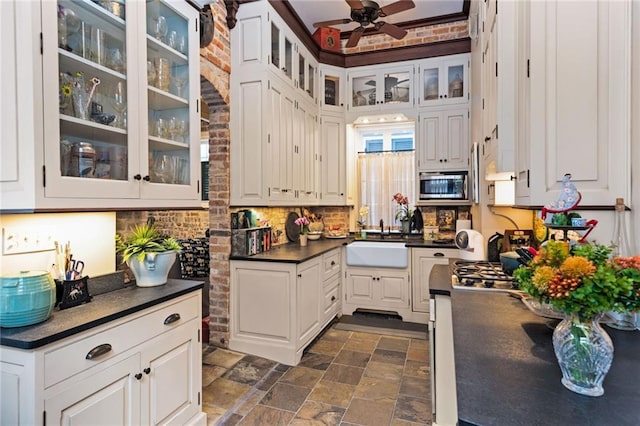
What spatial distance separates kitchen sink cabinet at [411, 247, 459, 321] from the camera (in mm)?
3854

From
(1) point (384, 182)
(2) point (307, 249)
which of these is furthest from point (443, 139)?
(2) point (307, 249)

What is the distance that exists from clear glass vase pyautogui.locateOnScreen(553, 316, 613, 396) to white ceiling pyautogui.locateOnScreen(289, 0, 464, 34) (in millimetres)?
3800

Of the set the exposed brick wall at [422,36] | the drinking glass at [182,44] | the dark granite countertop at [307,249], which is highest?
the exposed brick wall at [422,36]

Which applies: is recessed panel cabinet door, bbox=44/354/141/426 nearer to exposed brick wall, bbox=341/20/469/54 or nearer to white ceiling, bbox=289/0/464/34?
white ceiling, bbox=289/0/464/34

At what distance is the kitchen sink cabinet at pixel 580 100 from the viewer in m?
1.33

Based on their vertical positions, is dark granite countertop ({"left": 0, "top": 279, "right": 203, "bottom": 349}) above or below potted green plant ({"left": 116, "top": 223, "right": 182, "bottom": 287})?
below

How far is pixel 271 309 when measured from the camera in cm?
292

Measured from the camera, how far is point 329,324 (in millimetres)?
3775

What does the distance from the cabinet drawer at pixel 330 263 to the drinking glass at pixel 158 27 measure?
238cm

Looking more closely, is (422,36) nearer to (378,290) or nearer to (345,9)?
(345,9)

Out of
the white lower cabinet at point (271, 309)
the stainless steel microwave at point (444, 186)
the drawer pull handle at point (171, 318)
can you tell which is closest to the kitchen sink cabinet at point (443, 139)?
the stainless steel microwave at point (444, 186)

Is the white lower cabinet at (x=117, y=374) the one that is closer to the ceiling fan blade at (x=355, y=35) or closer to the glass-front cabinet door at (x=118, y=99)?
the glass-front cabinet door at (x=118, y=99)

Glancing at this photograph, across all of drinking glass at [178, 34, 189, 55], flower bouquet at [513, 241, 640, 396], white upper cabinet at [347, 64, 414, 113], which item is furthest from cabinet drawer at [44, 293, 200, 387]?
white upper cabinet at [347, 64, 414, 113]

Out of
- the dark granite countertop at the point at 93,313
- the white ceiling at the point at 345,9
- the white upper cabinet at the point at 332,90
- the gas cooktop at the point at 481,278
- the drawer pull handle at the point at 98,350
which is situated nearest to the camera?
the dark granite countertop at the point at 93,313
